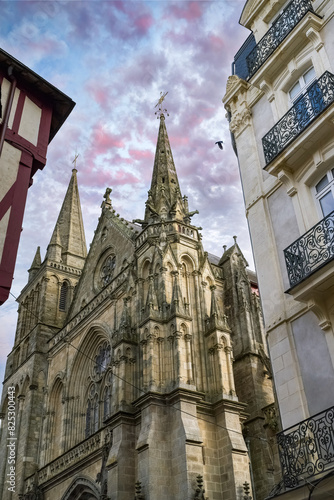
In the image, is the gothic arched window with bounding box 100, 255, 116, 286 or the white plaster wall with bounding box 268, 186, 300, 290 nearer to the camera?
the white plaster wall with bounding box 268, 186, 300, 290

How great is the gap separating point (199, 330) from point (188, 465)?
4.92m

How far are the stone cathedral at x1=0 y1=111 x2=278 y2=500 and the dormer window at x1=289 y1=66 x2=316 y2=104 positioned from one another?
361 inches

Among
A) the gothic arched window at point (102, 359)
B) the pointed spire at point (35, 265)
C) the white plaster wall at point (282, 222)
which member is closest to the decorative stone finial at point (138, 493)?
the gothic arched window at point (102, 359)

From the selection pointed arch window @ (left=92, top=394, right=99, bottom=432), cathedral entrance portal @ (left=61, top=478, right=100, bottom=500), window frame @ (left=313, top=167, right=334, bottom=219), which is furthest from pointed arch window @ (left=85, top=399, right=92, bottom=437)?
window frame @ (left=313, top=167, right=334, bottom=219)

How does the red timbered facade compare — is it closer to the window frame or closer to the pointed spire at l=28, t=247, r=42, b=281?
the window frame

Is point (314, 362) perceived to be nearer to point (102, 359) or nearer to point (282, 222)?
point (282, 222)

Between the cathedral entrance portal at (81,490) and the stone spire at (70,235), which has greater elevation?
the stone spire at (70,235)

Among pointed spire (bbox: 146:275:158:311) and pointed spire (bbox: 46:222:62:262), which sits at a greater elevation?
pointed spire (bbox: 46:222:62:262)

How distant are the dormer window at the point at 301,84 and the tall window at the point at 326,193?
1.92m

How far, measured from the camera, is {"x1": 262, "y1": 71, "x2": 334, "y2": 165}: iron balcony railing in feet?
29.3

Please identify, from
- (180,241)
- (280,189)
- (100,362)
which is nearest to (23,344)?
(100,362)

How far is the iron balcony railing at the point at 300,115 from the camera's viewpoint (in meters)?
8.93

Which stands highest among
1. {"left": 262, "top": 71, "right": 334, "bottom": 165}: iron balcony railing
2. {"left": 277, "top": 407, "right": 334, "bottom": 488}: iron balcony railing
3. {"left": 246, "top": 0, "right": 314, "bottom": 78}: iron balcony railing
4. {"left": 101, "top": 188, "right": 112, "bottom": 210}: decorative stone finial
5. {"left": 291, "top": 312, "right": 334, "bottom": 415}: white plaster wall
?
{"left": 101, "top": 188, "right": 112, "bottom": 210}: decorative stone finial

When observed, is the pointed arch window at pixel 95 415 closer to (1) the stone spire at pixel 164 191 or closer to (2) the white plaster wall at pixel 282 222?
(1) the stone spire at pixel 164 191
